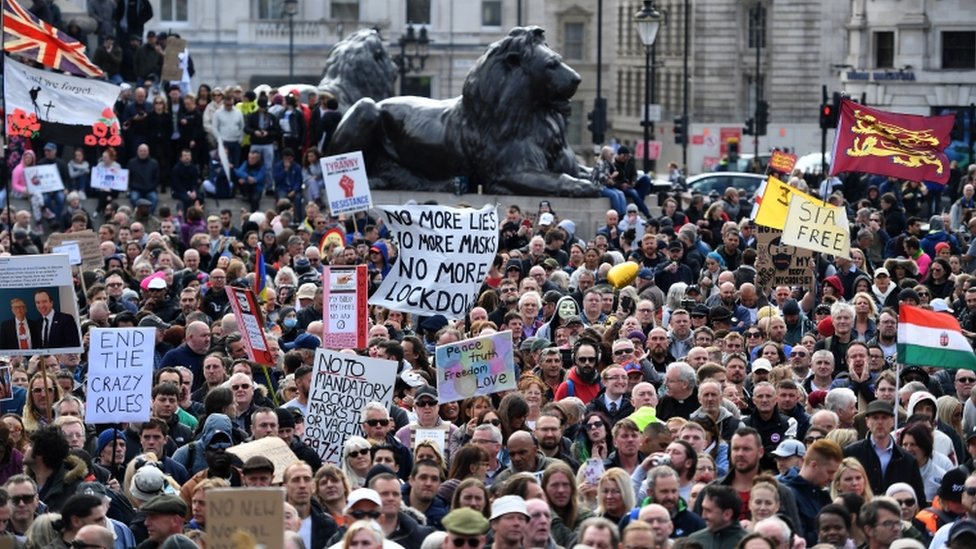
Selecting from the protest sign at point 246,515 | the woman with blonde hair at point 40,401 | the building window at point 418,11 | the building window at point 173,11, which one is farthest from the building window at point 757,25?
the protest sign at point 246,515

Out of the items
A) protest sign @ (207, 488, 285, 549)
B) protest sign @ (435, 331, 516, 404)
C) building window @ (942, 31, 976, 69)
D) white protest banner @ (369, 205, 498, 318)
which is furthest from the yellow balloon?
building window @ (942, 31, 976, 69)

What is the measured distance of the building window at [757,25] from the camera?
82.4m

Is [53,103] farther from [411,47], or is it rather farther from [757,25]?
[757,25]

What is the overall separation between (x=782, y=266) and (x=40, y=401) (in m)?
8.00

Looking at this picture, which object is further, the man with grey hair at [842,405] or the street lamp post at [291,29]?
the street lamp post at [291,29]

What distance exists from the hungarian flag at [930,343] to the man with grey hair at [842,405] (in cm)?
54

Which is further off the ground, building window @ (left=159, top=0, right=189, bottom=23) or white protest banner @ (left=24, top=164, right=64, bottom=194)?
building window @ (left=159, top=0, right=189, bottom=23)

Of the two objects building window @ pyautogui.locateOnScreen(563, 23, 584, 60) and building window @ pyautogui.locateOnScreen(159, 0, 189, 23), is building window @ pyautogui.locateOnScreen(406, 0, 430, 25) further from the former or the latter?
building window @ pyautogui.locateOnScreen(563, 23, 584, 60)

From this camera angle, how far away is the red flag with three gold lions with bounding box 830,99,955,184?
24.4 m

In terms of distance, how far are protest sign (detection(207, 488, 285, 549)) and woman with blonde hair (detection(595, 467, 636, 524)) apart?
2.61 meters

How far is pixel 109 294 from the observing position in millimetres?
22141

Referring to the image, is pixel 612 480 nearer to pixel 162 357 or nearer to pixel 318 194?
pixel 162 357

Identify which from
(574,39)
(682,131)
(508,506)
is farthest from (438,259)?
(574,39)

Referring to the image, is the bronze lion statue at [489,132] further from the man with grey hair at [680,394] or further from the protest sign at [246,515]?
Result: the protest sign at [246,515]
